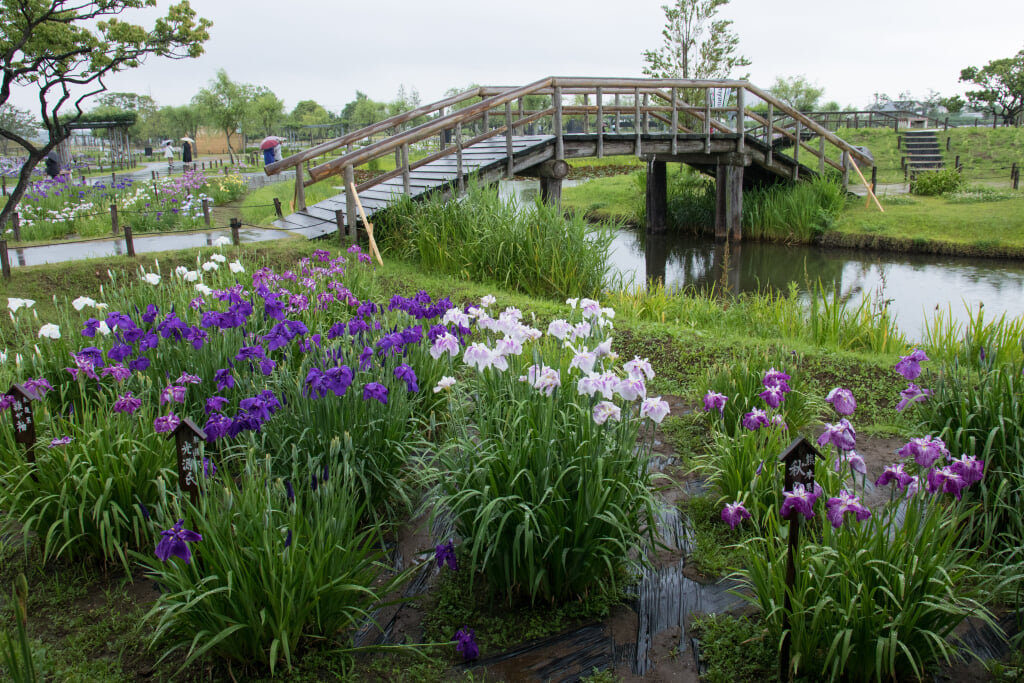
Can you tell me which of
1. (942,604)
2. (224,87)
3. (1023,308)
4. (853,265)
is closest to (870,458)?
(942,604)

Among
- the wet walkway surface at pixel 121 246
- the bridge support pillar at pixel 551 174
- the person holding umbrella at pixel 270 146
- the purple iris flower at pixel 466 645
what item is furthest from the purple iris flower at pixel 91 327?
the person holding umbrella at pixel 270 146

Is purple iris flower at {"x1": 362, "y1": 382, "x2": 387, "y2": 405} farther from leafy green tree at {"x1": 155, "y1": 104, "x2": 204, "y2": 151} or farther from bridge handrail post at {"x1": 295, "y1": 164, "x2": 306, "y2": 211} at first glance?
leafy green tree at {"x1": 155, "y1": 104, "x2": 204, "y2": 151}

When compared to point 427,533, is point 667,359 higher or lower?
higher

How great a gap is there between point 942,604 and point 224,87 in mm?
49239

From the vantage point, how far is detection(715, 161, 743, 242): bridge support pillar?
54.7 feet

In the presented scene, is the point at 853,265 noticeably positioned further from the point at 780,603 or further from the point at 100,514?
the point at 100,514

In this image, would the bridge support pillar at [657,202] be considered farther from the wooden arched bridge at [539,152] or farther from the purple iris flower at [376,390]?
the purple iris flower at [376,390]

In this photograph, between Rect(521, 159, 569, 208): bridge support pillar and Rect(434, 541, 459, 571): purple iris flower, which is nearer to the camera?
Rect(434, 541, 459, 571): purple iris flower

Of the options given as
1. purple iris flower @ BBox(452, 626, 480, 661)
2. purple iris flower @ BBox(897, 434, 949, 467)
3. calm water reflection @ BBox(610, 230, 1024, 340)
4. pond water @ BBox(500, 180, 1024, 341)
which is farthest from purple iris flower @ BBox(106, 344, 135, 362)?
calm water reflection @ BBox(610, 230, 1024, 340)

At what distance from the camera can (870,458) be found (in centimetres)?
430

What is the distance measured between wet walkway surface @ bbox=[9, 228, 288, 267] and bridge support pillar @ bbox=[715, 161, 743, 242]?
10.0 m

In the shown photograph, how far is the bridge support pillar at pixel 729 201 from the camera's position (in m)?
16.7

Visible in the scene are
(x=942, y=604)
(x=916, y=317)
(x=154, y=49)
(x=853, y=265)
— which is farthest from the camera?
(x=853, y=265)

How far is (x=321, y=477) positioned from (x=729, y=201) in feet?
49.7
